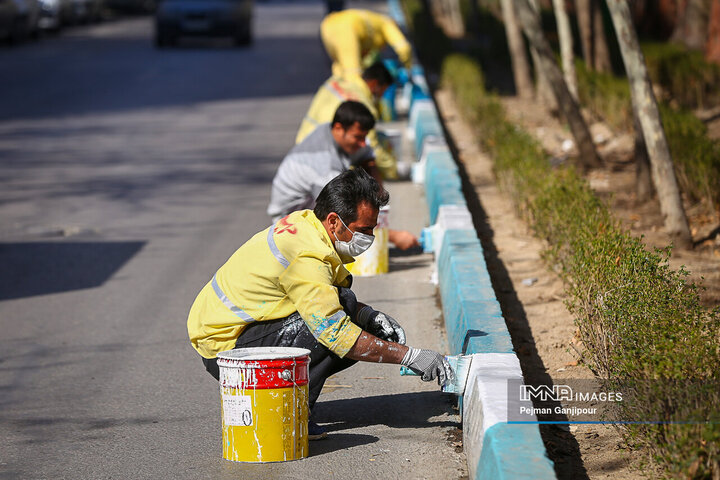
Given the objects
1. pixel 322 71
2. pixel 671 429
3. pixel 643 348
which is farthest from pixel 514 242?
pixel 322 71

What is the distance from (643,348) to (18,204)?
323 inches

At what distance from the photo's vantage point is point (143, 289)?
8047 mm

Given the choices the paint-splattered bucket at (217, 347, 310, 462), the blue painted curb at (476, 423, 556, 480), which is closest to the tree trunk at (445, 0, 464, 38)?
the paint-splattered bucket at (217, 347, 310, 462)

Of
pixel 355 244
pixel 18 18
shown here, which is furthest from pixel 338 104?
pixel 18 18

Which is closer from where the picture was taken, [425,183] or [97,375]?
[97,375]

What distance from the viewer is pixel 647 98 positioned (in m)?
9.13

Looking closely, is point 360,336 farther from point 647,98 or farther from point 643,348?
point 647,98

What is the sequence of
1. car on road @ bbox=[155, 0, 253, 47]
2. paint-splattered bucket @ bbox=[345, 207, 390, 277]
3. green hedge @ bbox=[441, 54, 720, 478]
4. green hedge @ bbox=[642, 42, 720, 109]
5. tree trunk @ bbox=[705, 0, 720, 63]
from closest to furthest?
green hedge @ bbox=[441, 54, 720, 478] → paint-splattered bucket @ bbox=[345, 207, 390, 277] → green hedge @ bbox=[642, 42, 720, 109] → tree trunk @ bbox=[705, 0, 720, 63] → car on road @ bbox=[155, 0, 253, 47]

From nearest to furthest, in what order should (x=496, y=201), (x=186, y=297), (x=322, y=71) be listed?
(x=186, y=297) → (x=496, y=201) → (x=322, y=71)

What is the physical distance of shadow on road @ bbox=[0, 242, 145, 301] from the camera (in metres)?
8.16

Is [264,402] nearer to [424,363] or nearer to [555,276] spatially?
[424,363]

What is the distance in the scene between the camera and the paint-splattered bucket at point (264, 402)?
4.52 metres

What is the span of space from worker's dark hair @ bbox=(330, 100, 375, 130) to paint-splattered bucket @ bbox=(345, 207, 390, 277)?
757mm

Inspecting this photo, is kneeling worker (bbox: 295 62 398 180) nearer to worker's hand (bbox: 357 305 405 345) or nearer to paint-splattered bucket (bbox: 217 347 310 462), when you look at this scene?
worker's hand (bbox: 357 305 405 345)
